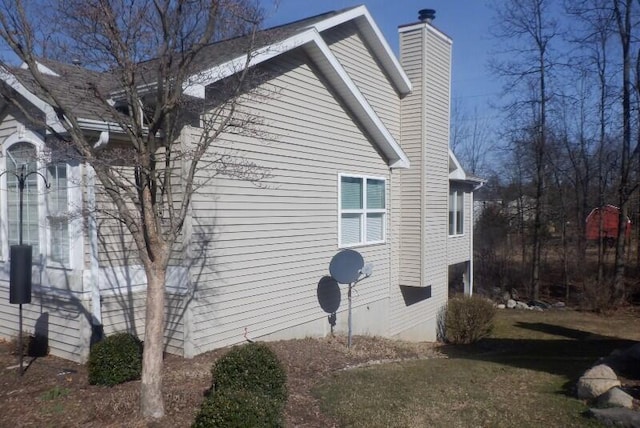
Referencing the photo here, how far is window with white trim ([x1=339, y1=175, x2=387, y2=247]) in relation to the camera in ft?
37.2

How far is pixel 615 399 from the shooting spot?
20.3 feet

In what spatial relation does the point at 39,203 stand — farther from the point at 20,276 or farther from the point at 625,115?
the point at 625,115

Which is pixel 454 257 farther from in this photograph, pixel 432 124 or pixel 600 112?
pixel 600 112

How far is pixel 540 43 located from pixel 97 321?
23128mm

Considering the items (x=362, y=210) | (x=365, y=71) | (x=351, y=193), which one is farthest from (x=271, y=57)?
(x=365, y=71)

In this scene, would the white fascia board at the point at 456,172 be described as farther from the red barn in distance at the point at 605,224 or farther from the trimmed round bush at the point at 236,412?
the trimmed round bush at the point at 236,412

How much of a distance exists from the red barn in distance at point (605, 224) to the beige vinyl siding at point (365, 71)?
15816mm

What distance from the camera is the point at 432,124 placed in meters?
14.1

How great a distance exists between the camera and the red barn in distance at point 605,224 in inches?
1032

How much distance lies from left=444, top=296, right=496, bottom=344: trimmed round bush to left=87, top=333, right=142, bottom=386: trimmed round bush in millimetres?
10487

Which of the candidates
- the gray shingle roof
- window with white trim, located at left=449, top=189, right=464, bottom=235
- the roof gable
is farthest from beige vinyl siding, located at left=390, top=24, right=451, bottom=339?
the gray shingle roof

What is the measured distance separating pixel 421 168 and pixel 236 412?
9.86m

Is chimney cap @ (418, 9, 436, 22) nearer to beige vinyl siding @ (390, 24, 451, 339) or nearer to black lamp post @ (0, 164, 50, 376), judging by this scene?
beige vinyl siding @ (390, 24, 451, 339)

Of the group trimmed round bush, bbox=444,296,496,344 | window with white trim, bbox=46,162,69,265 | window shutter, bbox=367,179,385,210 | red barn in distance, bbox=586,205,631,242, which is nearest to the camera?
window with white trim, bbox=46,162,69,265
